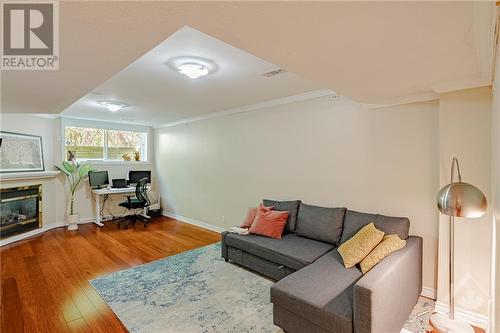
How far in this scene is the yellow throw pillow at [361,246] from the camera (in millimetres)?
2342

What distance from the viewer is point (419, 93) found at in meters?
2.56

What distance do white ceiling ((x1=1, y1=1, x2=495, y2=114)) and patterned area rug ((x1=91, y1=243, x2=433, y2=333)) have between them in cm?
219

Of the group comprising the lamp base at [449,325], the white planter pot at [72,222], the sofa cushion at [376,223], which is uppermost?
the sofa cushion at [376,223]

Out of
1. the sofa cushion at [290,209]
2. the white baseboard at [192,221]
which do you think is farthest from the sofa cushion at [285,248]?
the white baseboard at [192,221]

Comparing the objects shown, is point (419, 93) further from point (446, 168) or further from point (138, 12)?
point (138, 12)

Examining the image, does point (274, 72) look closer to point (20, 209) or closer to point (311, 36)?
point (311, 36)

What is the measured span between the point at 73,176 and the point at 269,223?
15.6 feet

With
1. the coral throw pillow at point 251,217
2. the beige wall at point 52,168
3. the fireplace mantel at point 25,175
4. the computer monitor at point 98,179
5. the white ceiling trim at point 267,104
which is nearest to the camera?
the white ceiling trim at point 267,104

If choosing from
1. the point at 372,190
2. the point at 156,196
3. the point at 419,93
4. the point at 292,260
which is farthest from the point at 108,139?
the point at 419,93

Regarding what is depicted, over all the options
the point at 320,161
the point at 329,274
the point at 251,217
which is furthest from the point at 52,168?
the point at 329,274

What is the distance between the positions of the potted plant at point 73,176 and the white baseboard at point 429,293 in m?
6.13

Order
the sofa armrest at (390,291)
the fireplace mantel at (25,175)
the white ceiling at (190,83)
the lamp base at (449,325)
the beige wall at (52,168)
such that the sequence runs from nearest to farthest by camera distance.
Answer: the sofa armrest at (390,291) < the lamp base at (449,325) < the white ceiling at (190,83) < the fireplace mantel at (25,175) < the beige wall at (52,168)

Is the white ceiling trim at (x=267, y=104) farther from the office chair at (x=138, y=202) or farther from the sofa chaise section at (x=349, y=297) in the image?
the sofa chaise section at (x=349, y=297)

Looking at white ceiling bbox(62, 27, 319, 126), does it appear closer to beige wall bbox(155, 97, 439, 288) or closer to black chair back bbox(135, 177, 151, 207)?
beige wall bbox(155, 97, 439, 288)
